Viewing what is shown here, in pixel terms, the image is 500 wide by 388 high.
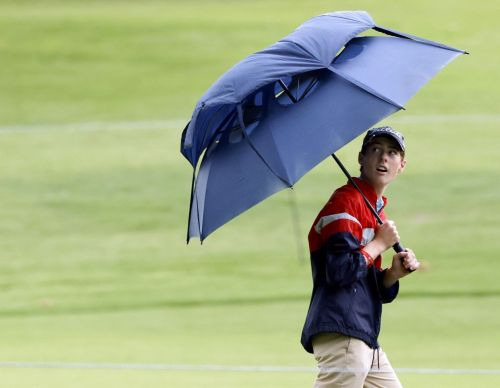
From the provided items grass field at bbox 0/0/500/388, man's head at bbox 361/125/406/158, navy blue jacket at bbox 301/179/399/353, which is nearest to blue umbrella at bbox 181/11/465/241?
man's head at bbox 361/125/406/158

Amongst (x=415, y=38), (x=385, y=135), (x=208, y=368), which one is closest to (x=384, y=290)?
(x=385, y=135)

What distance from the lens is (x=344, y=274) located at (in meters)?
5.38

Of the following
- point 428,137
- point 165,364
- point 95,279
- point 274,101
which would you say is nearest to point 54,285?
point 95,279

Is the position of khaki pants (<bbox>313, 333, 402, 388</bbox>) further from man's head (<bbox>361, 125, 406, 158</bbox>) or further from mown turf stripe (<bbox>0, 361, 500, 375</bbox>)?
mown turf stripe (<bbox>0, 361, 500, 375</bbox>)

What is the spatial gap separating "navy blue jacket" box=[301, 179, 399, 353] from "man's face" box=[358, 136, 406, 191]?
0.41 ft

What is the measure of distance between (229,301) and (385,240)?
26.6 ft

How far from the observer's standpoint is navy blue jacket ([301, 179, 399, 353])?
5.41m

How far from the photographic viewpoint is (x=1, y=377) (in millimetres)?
8648

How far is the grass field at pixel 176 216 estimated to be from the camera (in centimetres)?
1020

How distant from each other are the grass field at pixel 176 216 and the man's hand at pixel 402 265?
2743mm

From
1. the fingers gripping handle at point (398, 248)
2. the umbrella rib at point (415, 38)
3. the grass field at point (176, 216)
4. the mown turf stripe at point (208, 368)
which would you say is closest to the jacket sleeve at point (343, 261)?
the fingers gripping handle at point (398, 248)

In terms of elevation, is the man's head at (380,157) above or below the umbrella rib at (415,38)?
below

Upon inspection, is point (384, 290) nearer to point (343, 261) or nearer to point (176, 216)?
point (343, 261)

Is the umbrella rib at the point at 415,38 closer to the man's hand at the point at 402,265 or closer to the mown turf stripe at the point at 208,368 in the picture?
the man's hand at the point at 402,265
